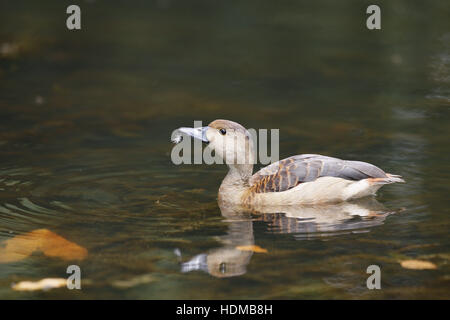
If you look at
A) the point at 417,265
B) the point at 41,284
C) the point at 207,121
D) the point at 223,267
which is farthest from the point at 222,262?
the point at 207,121

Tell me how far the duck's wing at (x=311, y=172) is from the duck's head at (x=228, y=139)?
44 cm

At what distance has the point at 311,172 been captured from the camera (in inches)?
364

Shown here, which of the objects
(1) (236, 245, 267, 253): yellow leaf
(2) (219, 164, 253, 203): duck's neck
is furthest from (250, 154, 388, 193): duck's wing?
(1) (236, 245, 267, 253): yellow leaf

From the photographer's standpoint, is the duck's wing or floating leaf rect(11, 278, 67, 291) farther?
the duck's wing

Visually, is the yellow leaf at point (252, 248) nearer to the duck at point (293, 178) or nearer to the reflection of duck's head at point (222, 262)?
the reflection of duck's head at point (222, 262)

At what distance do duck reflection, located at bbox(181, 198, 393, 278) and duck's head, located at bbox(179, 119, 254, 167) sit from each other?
0.64 meters

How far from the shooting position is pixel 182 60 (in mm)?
17234

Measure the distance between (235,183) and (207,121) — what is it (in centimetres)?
340

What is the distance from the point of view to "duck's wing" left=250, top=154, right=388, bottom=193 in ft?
30.3

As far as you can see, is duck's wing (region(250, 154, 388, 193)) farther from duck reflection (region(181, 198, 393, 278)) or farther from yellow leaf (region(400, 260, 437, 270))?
yellow leaf (region(400, 260, 437, 270))

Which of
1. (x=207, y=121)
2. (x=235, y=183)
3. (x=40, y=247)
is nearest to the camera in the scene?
(x=40, y=247)

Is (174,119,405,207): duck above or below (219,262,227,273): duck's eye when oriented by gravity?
above

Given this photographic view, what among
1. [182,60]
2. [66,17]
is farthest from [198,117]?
[66,17]

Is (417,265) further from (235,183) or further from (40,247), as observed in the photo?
(40,247)
